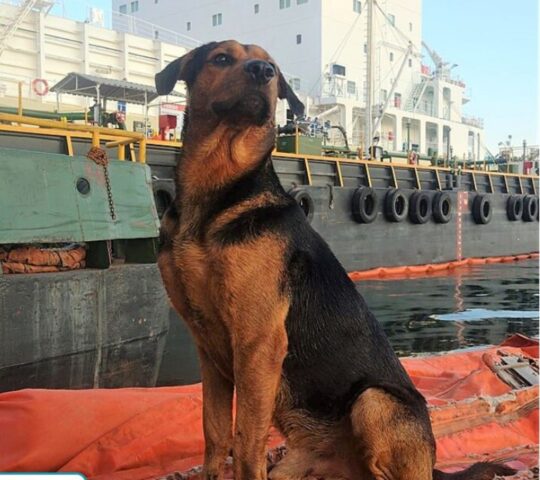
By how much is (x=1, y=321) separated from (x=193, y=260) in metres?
3.06

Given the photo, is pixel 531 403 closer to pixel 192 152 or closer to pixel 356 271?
pixel 192 152

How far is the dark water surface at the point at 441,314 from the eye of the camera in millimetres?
6625

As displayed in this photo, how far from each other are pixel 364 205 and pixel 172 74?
1173cm

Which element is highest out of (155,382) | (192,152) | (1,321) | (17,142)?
(17,142)

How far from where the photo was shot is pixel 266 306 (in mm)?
1810

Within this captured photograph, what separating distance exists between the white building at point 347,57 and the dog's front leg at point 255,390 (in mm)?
26426

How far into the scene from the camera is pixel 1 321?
4.31 meters

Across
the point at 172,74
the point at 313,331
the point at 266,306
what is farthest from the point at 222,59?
the point at 313,331

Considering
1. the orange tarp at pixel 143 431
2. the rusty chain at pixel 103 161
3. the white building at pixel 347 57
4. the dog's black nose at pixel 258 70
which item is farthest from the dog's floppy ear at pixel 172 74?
the white building at pixel 347 57

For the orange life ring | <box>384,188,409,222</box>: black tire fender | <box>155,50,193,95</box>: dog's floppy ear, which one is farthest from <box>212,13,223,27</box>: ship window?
<box>155,50,193,95</box>: dog's floppy ear

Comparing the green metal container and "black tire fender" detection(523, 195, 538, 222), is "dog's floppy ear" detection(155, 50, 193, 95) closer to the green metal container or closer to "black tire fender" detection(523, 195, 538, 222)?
the green metal container

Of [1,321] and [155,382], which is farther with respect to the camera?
[155,382]

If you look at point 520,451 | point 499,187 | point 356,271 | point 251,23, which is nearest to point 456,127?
point 251,23

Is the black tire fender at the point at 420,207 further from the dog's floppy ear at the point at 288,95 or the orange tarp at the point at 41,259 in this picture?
the dog's floppy ear at the point at 288,95
